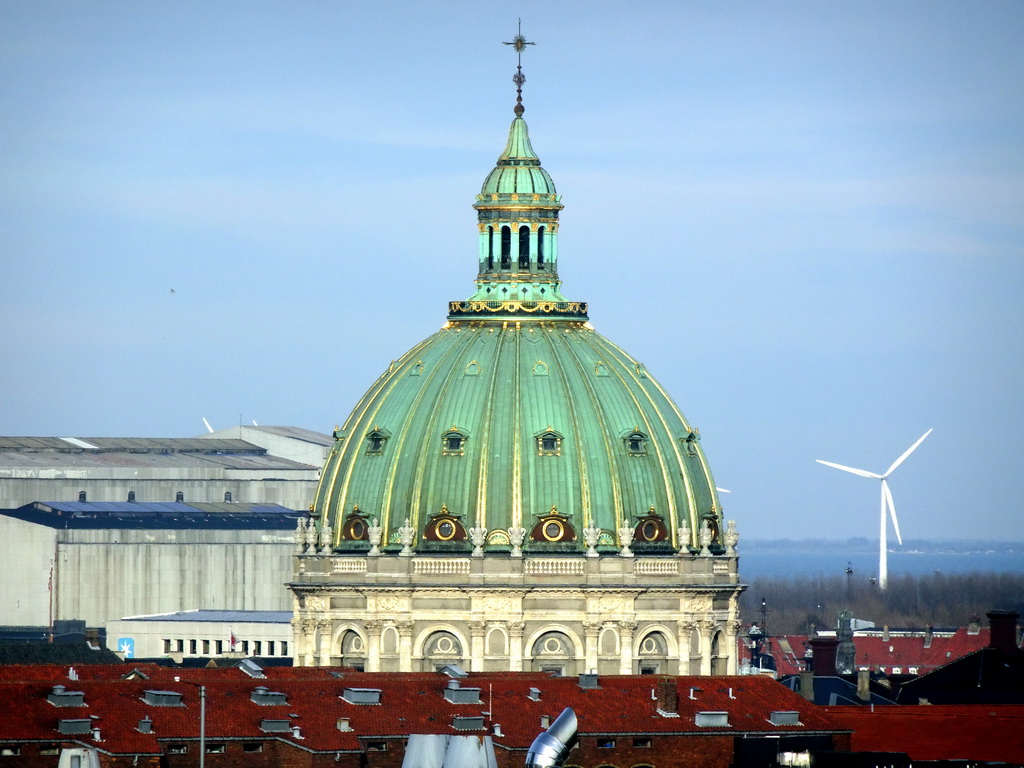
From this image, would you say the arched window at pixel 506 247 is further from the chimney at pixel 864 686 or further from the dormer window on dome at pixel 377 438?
the chimney at pixel 864 686

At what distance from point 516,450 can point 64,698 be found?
40.9 meters

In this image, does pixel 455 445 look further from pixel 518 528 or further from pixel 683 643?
pixel 683 643

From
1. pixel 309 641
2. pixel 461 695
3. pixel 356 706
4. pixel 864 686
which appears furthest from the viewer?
pixel 864 686

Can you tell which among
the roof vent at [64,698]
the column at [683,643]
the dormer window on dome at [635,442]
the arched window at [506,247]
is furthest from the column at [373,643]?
the roof vent at [64,698]

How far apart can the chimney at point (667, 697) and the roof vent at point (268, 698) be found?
14.5 meters

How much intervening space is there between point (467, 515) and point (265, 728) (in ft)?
125

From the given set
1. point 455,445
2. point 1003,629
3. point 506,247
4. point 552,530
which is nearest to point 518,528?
point 552,530

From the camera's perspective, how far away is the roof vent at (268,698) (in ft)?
419

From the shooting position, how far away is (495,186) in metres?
170

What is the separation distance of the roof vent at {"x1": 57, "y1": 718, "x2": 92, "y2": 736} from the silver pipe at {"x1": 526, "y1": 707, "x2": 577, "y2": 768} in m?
20.9

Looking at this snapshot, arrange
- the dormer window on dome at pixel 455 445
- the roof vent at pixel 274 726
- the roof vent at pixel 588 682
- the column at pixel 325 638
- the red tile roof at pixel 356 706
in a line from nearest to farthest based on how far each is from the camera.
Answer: the red tile roof at pixel 356 706
the roof vent at pixel 274 726
the roof vent at pixel 588 682
the dormer window on dome at pixel 455 445
the column at pixel 325 638

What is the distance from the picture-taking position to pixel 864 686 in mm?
165250

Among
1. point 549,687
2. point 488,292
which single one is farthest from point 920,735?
point 488,292

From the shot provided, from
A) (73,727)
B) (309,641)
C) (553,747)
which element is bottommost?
(553,747)
